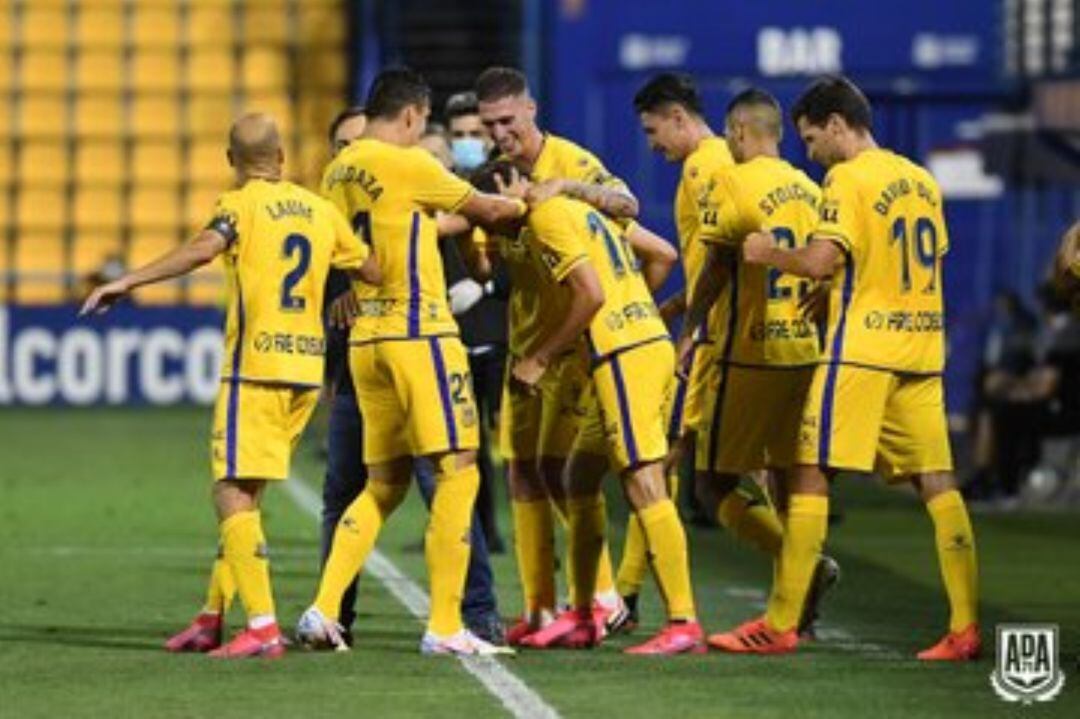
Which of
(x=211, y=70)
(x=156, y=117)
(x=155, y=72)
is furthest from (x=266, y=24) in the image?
(x=156, y=117)

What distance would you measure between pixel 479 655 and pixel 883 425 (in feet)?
5.14

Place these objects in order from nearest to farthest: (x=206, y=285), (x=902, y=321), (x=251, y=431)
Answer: (x=251, y=431), (x=902, y=321), (x=206, y=285)

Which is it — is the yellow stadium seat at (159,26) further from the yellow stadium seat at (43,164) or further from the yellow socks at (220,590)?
the yellow socks at (220,590)

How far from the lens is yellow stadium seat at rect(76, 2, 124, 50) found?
120 ft

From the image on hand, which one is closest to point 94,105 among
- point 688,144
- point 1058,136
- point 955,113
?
point 955,113

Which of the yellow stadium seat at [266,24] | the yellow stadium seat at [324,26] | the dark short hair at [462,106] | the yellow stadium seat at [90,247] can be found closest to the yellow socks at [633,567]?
the dark short hair at [462,106]

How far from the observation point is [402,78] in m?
11.9

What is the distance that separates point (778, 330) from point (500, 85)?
139 centimetres

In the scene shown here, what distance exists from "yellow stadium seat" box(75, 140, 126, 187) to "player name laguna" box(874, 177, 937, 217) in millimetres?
25075

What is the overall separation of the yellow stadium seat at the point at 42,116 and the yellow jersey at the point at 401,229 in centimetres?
2497

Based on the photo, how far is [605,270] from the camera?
1195 centimetres

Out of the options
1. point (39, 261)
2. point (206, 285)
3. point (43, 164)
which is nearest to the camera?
point (206, 285)

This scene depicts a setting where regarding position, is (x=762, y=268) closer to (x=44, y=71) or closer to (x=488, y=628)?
(x=488, y=628)

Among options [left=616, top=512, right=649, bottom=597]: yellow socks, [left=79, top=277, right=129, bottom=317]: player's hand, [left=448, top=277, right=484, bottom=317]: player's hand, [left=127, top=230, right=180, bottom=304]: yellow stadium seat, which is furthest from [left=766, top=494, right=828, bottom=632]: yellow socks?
[left=127, top=230, right=180, bottom=304]: yellow stadium seat
